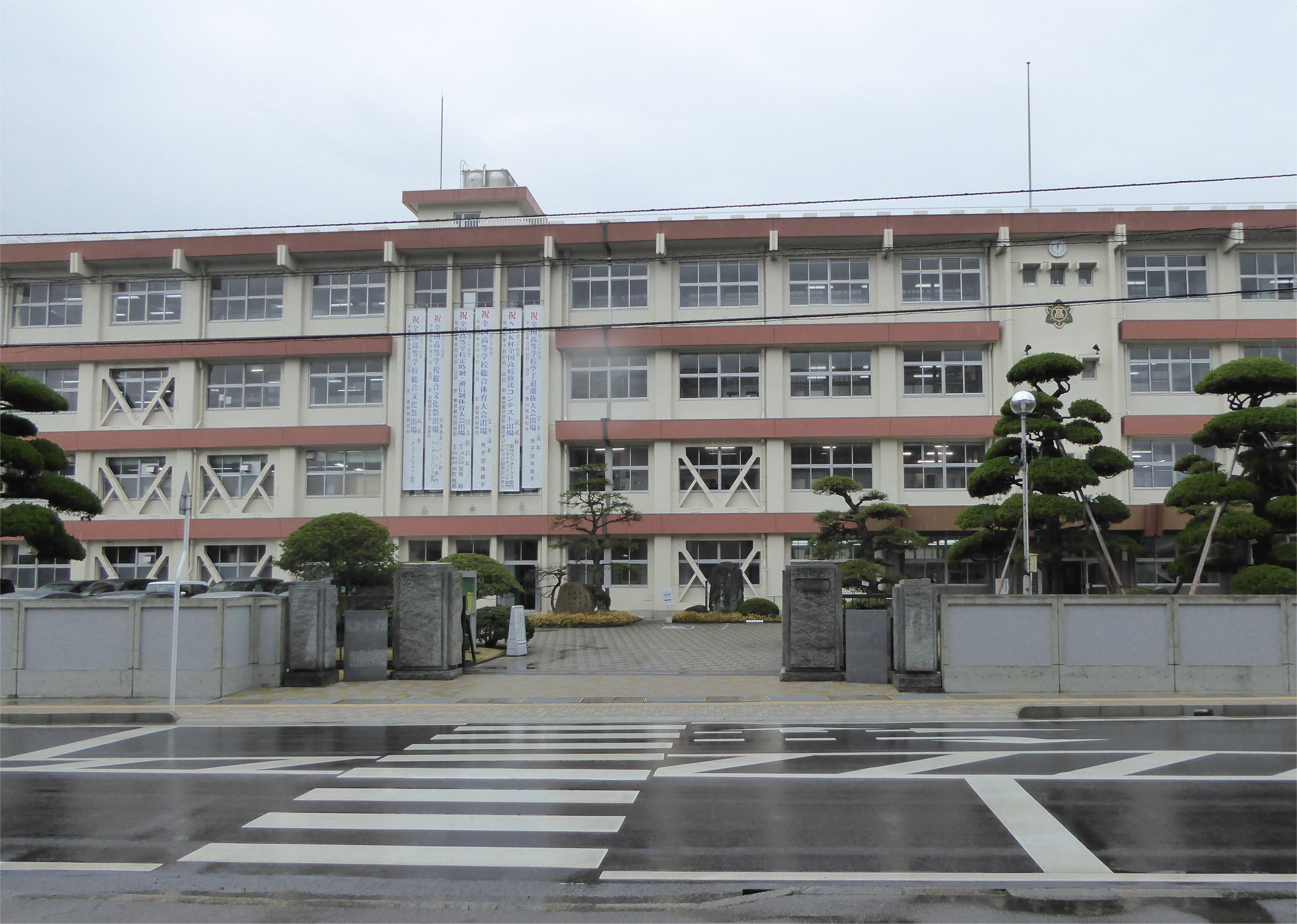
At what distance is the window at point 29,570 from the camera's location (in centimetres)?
4078

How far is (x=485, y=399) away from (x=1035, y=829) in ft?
111

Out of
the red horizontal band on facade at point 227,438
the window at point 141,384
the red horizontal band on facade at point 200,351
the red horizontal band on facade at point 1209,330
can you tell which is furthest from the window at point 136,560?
the red horizontal band on facade at point 1209,330

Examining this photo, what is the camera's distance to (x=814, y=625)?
1758 cm

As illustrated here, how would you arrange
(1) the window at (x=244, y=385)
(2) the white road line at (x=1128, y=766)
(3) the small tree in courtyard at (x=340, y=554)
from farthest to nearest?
1. (1) the window at (x=244, y=385)
2. (3) the small tree in courtyard at (x=340, y=554)
3. (2) the white road line at (x=1128, y=766)

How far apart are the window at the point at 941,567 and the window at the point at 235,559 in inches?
1046

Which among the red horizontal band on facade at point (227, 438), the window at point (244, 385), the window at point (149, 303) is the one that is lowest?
the red horizontal band on facade at point (227, 438)

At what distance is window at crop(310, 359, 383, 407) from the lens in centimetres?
4066

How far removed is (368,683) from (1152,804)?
13532 millimetres

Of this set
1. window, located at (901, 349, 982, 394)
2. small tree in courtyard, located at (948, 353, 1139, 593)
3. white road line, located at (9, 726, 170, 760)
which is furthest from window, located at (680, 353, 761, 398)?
white road line, located at (9, 726, 170, 760)

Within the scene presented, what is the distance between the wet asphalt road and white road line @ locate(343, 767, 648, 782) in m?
0.04

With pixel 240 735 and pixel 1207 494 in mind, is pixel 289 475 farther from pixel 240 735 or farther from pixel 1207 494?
pixel 1207 494

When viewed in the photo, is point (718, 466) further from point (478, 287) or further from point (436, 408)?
point (478, 287)

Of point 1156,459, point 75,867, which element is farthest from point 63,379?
point 1156,459

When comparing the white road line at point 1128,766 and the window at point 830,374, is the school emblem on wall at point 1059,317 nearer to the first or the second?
the window at point 830,374
